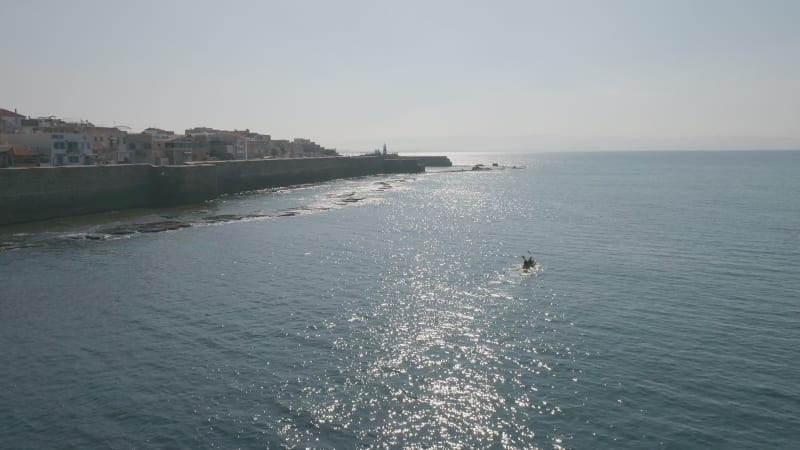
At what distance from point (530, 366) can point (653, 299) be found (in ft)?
40.6

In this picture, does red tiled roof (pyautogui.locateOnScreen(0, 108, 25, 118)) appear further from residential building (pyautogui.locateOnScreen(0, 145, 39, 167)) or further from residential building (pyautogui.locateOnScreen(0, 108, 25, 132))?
residential building (pyautogui.locateOnScreen(0, 145, 39, 167))

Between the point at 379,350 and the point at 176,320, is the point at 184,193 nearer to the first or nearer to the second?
the point at 176,320

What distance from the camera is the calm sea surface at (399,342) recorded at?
16297mm

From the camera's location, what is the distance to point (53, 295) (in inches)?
1183

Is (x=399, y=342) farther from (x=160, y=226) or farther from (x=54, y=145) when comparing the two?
(x=54, y=145)

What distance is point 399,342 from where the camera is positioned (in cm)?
2305

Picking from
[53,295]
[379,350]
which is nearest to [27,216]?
[53,295]

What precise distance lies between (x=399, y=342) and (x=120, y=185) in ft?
182

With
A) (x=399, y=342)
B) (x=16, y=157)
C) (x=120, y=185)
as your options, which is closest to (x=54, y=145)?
(x=16, y=157)

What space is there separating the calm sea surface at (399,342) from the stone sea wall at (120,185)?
10.6 meters

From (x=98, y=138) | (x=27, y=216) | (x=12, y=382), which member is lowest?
(x=12, y=382)

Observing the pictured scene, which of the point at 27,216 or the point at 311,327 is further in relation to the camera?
the point at 27,216

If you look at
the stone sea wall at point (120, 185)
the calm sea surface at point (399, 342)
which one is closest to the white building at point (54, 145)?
the stone sea wall at point (120, 185)

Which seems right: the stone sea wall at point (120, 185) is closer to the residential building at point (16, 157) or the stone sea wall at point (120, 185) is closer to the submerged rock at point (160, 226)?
the submerged rock at point (160, 226)
